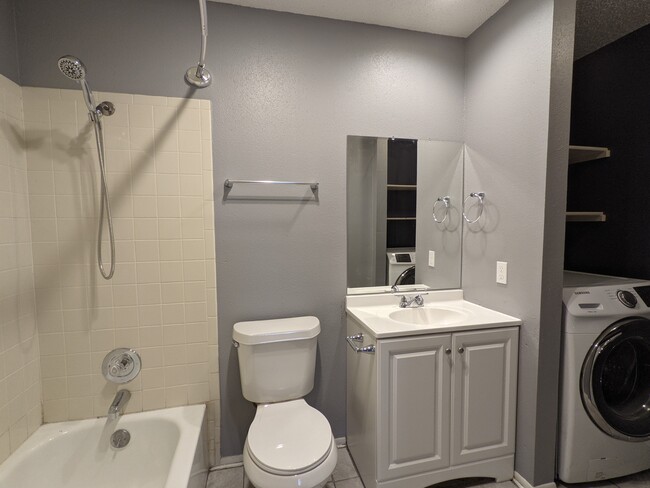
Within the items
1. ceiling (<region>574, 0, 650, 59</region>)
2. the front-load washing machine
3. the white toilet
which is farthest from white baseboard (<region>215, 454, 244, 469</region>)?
ceiling (<region>574, 0, 650, 59</region>)

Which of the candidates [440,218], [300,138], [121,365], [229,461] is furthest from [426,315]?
[121,365]

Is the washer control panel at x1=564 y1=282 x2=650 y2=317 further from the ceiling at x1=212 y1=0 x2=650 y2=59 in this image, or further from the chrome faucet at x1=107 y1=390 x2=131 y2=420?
the chrome faucet at x1=107 y1=390 x2=131 y2=420

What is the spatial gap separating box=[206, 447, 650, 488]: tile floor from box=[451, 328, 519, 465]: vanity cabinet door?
17cm

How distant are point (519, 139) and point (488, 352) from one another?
41.7 inches

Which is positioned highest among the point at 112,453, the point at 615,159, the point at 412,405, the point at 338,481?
the point at 615,159

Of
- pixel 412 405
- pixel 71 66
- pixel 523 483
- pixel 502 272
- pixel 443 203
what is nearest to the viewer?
pixel 71 66

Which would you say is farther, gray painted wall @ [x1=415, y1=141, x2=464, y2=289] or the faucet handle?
gray painted wall @ [x1=415, y1=141, x2=464, y2=289]

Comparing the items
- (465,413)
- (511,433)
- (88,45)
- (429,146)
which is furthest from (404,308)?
(88,45)

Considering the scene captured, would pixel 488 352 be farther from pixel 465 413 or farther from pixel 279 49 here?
pixel 279 49

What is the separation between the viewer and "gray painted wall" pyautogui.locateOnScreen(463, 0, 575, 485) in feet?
4.51

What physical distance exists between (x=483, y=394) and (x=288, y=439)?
3.14 ft

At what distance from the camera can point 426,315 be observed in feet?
5.92

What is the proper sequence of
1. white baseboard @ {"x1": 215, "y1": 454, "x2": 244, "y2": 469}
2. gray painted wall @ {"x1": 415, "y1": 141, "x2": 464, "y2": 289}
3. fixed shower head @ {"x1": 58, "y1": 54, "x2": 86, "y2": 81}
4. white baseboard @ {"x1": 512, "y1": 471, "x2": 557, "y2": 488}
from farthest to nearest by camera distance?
1. gray painted wall @ {"x1": 415, "y1": 141, "x2": 464, "y2": 289}
2. white baseboard @ {"x1": 215, "y1": 454, "x2": 244, "y2": 469}
3. white baseboard @ {"x1": 512, "y1": 471, "x2": 557, "y2": 488}
4. fixed shower head @ {"x1": 58, "y1": 54, "x2": 86, "y2": 81}

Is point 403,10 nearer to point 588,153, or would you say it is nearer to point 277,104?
point 277,104
